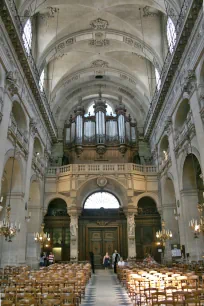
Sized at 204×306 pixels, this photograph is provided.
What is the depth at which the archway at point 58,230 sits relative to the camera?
76.5 ft

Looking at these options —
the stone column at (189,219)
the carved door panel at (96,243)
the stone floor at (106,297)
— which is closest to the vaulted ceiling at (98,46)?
the stone column at (189,219)

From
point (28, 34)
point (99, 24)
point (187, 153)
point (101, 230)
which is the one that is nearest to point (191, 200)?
point (187, 153)

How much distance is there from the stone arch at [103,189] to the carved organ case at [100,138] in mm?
2418

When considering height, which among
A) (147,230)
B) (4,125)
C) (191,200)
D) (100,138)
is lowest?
(147,230)

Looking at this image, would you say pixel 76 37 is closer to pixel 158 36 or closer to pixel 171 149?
pixel 158 36

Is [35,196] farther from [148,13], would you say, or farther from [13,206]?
[148,13]

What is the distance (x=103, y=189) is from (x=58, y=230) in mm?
4932

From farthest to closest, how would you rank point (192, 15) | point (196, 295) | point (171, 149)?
point (171, 149) < point (192, 15) < point (196, 295)

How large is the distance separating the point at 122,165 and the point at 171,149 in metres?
5.09

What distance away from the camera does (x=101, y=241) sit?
77.4ft

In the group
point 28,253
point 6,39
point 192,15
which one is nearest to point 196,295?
point 192,15

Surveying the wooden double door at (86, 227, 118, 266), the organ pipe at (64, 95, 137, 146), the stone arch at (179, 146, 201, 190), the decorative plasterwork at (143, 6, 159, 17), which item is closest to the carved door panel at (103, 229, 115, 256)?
the wooden double door at (86, 227, 118, 266)

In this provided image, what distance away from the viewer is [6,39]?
13648 millimetres

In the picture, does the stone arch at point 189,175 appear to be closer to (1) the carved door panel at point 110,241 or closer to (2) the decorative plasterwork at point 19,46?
(1) the carved door panel at point 110,241
